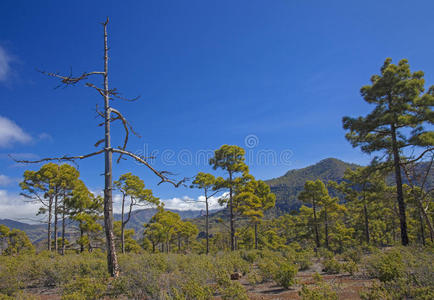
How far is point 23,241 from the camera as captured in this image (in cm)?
3291

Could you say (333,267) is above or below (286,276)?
below

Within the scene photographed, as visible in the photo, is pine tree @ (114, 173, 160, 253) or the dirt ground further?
pine tree @ (114, 173, 160, 253)

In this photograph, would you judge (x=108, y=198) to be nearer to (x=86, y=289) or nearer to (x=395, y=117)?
(x=86, y=289)

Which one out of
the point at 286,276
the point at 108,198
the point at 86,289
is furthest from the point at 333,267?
the point at 108,198

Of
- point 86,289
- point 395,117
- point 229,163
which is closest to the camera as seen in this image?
point 86,289

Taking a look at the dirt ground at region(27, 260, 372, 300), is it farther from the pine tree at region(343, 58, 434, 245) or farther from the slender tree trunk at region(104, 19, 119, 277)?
the pine tree at region(343, 58, 434, 245)

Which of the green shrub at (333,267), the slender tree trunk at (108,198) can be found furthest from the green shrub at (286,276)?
the slender tree trunk at (108,198)

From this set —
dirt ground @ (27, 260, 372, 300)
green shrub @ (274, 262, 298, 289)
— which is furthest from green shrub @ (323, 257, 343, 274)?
green shrub @ (274, 262, 298, 289)

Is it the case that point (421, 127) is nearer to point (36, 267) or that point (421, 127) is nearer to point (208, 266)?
point (208, 266)

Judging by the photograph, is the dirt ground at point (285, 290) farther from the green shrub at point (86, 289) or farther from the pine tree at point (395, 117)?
the pine tree at point (395, 117)

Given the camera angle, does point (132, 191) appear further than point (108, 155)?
Yes

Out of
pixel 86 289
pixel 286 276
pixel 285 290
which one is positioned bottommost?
pixel 285 290

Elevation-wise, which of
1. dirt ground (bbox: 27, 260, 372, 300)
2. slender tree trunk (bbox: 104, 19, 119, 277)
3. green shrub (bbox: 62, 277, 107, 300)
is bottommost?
dirt ground (bbox: 27, 260, 372, 300)

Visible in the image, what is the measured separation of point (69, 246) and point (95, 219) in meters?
6.79
